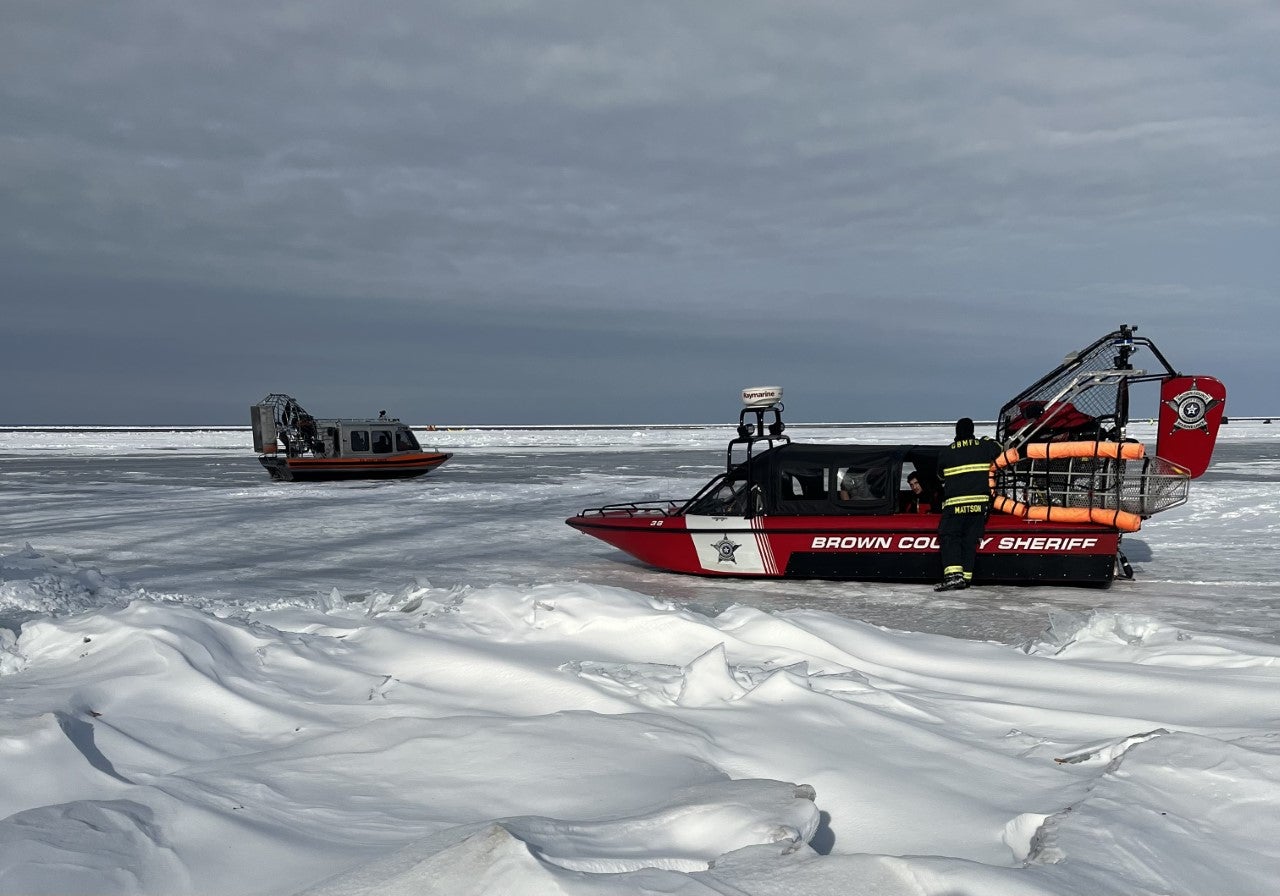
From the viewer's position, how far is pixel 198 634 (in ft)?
16.0

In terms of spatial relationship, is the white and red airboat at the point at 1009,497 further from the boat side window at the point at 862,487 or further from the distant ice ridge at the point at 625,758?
the distant ice ridge at the point at 625,758

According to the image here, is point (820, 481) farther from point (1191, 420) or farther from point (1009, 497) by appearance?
point (1191, 420)

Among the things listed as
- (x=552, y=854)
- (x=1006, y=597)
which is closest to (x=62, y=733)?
(x=552, y=854)

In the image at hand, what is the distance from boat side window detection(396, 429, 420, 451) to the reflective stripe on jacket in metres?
17.7

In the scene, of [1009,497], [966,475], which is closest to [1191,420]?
[1009,497]

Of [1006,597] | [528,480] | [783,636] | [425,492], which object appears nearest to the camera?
[783,636]

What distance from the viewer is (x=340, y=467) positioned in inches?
906

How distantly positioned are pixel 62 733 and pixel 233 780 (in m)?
0.72

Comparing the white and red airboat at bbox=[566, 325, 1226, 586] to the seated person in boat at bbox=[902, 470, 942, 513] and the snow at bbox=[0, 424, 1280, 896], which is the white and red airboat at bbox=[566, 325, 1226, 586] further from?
the snow at bbox=[0, 424, 1280, 896]

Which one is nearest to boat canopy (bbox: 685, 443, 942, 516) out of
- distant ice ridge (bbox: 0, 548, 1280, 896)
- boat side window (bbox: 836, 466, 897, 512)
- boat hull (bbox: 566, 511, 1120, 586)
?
boat side window (bbox: 836, 466, 897, 512)

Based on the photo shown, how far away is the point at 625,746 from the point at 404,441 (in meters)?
21.6

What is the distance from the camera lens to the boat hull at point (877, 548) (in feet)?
28.5

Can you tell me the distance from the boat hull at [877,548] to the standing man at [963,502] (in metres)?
0.15

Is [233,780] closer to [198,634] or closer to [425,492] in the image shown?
[198,634]
